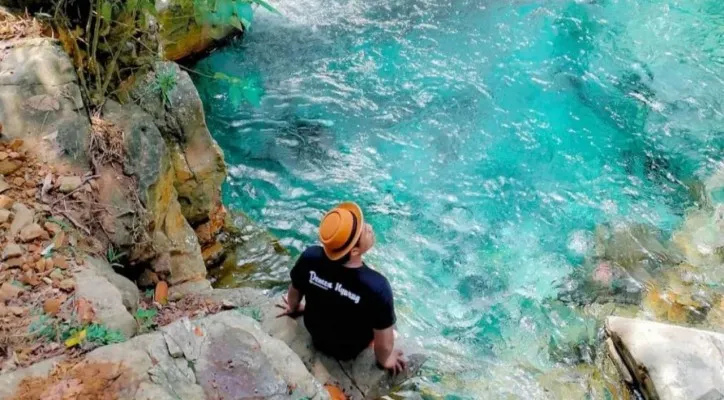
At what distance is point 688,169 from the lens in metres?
7.71

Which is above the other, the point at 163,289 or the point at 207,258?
the point at 163,289

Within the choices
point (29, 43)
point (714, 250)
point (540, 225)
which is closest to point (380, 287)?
point (29, 43)

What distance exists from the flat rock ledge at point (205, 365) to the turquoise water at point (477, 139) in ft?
5.28

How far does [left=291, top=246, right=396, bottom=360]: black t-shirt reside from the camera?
383cm

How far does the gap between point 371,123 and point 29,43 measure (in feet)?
14.6

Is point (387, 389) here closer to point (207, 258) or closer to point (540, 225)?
point (207, 258)

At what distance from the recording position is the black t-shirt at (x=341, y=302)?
12.6 feet

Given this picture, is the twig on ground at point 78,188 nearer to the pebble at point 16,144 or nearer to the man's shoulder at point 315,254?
the pebble at point 16,144

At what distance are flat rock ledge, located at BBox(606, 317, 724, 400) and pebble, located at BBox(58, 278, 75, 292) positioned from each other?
13.7 ft

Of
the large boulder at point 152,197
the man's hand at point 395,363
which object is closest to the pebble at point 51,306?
the large boulder at point 152,197

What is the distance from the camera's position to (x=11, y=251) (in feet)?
11.8

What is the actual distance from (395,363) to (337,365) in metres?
0.40

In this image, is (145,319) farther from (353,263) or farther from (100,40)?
(100,40)

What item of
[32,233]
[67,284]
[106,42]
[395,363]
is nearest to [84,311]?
[67,284]
